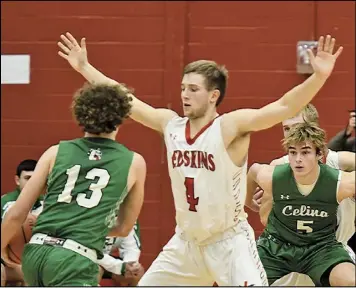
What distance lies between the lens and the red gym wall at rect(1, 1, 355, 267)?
28.6 ft

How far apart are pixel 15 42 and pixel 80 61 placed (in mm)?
3883

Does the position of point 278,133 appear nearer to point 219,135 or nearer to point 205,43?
point 205,43

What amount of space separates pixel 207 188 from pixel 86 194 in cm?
92

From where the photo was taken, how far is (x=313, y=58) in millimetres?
4434

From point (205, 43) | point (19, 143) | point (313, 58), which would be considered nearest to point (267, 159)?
point (205, 43)

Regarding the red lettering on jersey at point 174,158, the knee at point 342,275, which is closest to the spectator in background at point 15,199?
the red lettering on jersey at point 174,158

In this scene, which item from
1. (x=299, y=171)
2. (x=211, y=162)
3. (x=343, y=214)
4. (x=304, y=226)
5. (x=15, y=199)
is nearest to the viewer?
(x=211, y=162)

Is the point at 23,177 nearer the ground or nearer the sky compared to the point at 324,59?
nearer the ground

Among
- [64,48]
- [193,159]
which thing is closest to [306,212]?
[193,159]

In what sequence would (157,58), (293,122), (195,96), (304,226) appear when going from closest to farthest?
1. (195,96)
2. (304,226)
3. (293,122)
4. (157,58)

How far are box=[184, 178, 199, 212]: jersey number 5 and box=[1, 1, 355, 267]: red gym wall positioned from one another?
348cm

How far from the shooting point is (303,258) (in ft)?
18.2

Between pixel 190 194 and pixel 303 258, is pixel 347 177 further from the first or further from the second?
pixel 190 194

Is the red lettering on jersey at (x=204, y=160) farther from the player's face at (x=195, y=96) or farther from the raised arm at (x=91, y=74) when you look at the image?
the raised arm at (x=91, y=74)
